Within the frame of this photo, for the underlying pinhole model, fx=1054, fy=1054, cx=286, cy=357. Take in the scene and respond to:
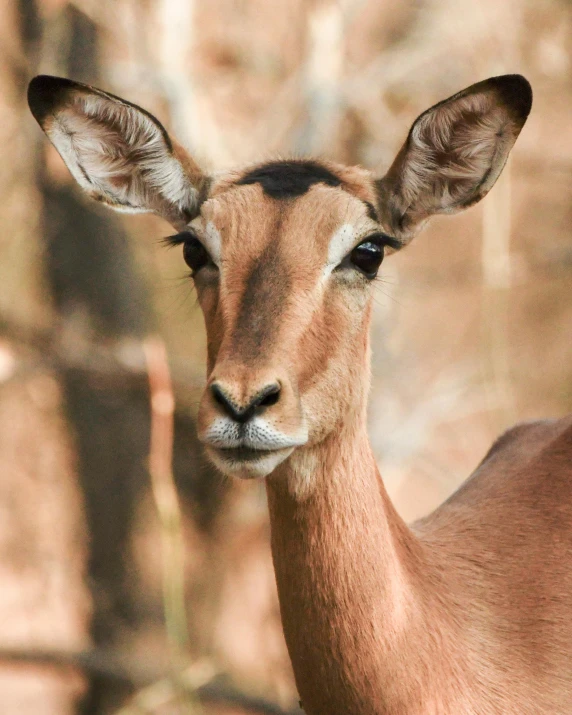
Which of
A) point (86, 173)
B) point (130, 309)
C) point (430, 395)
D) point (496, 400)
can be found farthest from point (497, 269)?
point (86, 173)

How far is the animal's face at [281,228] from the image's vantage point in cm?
327

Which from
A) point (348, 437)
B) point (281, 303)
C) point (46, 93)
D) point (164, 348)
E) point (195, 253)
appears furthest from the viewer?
point (164, 348)

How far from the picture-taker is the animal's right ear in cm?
418

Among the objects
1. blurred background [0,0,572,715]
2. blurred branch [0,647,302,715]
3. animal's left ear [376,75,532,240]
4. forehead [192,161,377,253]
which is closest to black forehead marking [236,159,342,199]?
forehead [192,161,377,253]

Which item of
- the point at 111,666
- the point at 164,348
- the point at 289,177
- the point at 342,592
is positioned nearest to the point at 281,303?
the point at 289,177

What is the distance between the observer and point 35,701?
35.0 feet

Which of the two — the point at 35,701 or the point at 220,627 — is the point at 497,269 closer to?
the point at 220,627

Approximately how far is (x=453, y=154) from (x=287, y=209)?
2.74 feet

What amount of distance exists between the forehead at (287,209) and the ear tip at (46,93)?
→ 2.36 ft

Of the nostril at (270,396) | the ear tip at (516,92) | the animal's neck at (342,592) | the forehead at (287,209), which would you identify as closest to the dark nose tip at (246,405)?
the nostril at (270,396)

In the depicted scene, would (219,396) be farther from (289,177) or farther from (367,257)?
(289,177)

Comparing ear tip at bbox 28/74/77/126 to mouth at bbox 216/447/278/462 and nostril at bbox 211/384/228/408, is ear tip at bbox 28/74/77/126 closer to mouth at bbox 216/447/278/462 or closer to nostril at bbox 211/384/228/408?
nostril at bbox 211/384/228/408

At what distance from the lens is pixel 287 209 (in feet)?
12.5

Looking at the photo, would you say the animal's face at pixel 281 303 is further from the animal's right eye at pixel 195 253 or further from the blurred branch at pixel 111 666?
the blurred branch at pixel 111 666
